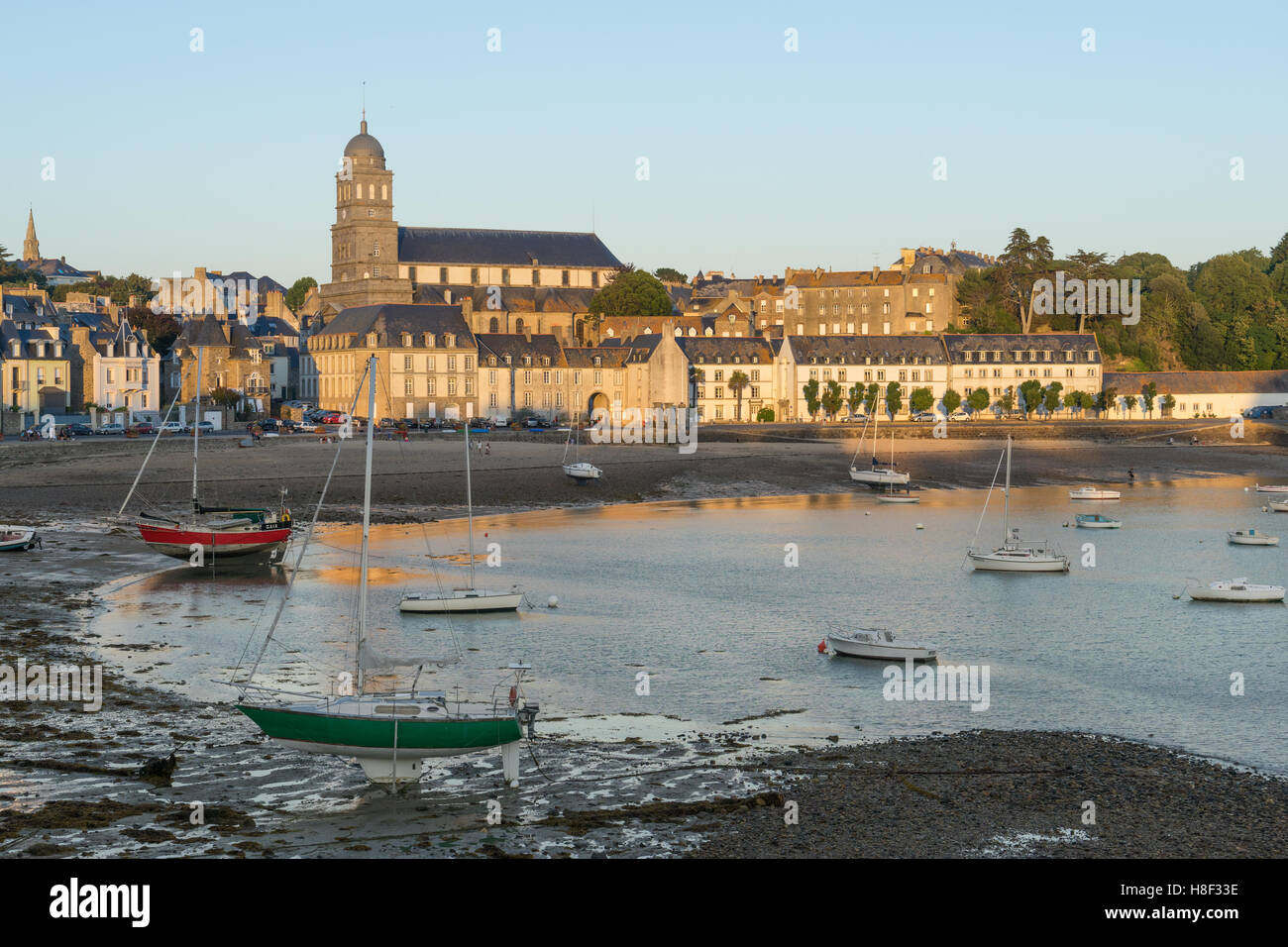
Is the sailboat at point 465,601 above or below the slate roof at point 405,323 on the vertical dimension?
below

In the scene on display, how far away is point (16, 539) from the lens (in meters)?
44.9

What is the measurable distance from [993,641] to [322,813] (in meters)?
21.2

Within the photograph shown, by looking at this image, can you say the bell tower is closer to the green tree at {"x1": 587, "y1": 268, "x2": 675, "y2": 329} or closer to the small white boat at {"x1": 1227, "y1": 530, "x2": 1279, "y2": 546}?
the green tree at {"x1": 587, "y1": 268, "x2": 675, "y2": 329}

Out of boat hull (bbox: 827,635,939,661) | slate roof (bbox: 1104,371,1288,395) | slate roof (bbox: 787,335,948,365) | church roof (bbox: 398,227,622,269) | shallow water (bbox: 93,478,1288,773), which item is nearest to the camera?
shallow water (bbox: 93,478,1288,773)

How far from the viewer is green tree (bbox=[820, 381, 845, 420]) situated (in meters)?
131

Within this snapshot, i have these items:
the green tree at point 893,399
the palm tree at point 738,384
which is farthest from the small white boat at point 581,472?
the green tree at point 893,399

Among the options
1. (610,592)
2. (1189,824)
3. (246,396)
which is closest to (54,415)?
(246,396)

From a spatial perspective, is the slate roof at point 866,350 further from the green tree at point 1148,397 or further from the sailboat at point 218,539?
the sailboat at point 218,539

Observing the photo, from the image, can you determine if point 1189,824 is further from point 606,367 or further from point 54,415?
point 606,367

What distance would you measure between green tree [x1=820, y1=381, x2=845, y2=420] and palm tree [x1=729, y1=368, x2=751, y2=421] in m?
7.67

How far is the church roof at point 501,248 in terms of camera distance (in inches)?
5891

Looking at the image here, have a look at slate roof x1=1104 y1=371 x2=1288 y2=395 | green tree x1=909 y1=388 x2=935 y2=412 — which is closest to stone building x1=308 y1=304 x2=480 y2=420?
green tree x1=909 y1=388 x2=935 y2=412

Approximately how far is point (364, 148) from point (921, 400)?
65.0 meters

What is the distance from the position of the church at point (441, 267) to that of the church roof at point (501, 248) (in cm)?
11
